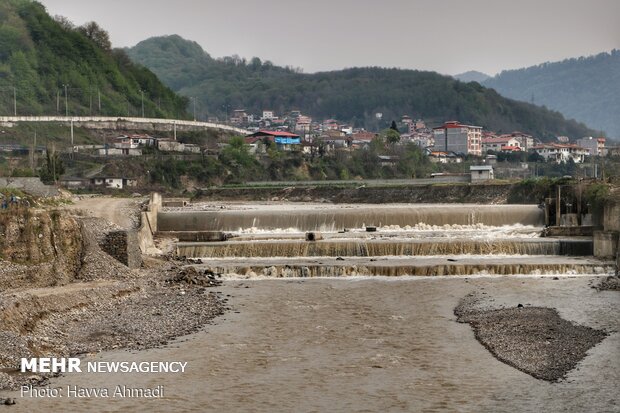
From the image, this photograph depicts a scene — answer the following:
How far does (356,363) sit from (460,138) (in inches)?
5958

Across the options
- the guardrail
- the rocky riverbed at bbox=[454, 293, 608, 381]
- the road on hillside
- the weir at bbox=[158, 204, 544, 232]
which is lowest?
the rocky riverbed at bbox=[454, 293, 608, 381]

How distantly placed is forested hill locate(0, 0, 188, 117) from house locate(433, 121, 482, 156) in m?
60.7

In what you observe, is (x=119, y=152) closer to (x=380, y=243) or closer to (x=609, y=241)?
(x=380, y=243)

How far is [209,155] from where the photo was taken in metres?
102

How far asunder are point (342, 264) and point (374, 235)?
32.2ft

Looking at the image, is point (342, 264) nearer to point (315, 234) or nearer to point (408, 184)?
point (315, 234)

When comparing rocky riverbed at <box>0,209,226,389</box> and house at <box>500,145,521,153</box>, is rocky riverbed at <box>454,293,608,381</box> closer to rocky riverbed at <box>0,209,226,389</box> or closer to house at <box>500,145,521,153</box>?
rocky riverbed at <box>0,209,226,389</box>

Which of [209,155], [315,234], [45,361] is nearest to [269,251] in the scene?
[315,234]

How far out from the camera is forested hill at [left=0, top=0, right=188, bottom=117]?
111 meters

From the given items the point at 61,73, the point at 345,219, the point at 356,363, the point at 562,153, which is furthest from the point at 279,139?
the point at 356,363

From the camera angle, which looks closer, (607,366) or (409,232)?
(607,366)

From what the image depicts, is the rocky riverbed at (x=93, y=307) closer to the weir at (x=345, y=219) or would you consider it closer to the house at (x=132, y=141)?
the weir at (x=345, y=219)

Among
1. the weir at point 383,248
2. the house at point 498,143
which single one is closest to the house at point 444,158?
the house at point 498,143

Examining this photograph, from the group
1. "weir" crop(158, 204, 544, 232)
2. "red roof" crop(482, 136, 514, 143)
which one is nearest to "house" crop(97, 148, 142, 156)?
"weir" crop(158, 204, 544, 232)
